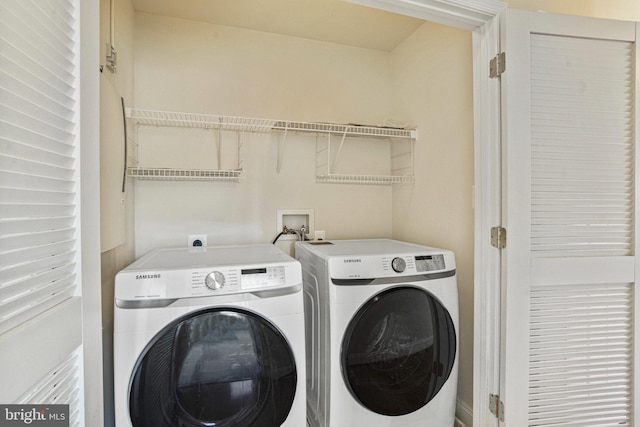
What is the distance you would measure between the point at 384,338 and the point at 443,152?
1162 mm

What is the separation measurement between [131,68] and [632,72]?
2.53 metres

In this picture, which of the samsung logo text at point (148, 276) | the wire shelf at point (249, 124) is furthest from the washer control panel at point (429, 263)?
the samsung logo text at point (148, 276)

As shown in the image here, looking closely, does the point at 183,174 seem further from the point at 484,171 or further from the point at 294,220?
the point at 484,171

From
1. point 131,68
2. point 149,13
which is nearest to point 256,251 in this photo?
point 131,68

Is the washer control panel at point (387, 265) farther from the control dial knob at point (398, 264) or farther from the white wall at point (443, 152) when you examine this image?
the white wall at point (443, 152)

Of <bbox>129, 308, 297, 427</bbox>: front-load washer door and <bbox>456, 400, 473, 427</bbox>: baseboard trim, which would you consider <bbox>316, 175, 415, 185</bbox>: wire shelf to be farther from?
<bbox>456, 400, 473, 427</bbox>: baseboard trim

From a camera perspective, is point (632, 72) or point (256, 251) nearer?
point (632, 72)

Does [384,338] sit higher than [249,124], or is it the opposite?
[249,124]

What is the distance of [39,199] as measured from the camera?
2.16 ft

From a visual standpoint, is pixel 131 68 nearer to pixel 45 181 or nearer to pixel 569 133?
pixel 45 181

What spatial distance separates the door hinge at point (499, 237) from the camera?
1.33 meters

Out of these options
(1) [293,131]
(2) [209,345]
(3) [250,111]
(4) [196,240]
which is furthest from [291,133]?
(2) [209,345]

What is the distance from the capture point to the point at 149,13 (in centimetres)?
189

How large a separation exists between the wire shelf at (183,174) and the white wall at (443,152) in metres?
1.22
